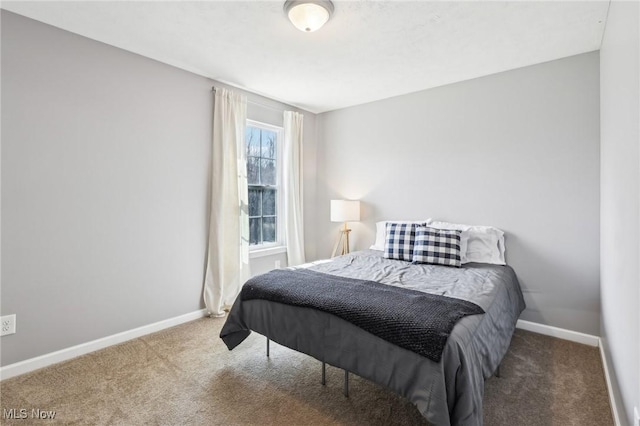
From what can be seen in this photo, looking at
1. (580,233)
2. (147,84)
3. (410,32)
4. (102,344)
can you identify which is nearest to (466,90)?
(410,32)

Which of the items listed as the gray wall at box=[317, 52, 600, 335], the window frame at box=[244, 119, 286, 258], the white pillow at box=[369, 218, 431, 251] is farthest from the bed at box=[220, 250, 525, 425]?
the window frame at box=[244, 119, 286, 258]

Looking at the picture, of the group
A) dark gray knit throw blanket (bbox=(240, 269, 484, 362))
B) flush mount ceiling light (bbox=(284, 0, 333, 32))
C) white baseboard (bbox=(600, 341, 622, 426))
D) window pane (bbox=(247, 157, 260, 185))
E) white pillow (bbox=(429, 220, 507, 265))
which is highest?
flush mount ceiling light (bbox=(284, 0, 333, 32))

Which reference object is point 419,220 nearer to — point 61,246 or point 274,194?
point 274,194

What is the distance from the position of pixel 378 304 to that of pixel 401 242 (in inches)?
54.4

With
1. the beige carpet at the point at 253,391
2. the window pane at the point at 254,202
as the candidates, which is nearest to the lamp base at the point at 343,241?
the window pane at the point at 254,202

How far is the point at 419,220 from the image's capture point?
11.8 ft

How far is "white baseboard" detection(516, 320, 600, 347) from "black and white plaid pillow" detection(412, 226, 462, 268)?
3.05ft

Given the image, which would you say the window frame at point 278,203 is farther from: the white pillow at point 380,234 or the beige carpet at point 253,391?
the beige carpet at point 253,391

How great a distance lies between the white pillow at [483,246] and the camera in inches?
115

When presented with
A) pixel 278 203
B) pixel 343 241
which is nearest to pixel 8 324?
pixel 278 203

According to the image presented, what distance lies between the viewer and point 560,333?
9.04 feet

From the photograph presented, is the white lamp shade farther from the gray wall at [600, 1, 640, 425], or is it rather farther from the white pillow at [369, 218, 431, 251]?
the gray wall at [600, 1, 640, 425]

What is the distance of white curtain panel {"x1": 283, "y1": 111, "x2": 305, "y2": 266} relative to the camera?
4.05m

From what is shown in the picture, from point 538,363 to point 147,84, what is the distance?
3869 millimetres
